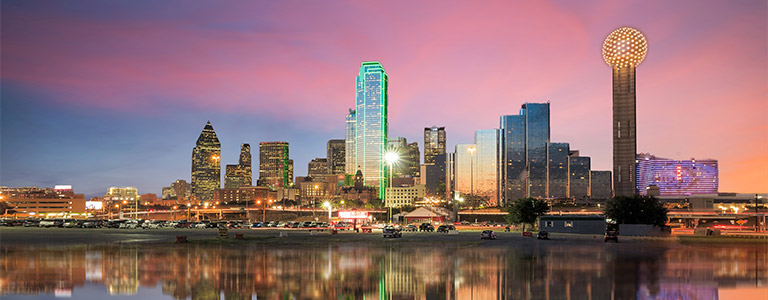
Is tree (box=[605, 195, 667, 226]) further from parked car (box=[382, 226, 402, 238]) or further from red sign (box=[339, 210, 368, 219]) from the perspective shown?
red sign (box=[339, 210, 368, 219])

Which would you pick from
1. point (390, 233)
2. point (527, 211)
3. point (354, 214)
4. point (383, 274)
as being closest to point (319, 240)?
point (390, 233)

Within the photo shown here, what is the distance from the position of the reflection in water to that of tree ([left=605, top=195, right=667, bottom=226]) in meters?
50.9

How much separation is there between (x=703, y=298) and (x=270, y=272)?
2373 cm

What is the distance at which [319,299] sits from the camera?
24.5 meters

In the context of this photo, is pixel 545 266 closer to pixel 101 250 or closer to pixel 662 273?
pixel 662 273

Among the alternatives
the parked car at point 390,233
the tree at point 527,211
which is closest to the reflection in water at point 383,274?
the parked car at point 390,233

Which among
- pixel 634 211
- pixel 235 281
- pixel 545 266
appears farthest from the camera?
pixel 634 211

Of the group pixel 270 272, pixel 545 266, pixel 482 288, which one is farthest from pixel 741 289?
pixel 270 272

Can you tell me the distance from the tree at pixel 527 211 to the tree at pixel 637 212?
1433 centimetres

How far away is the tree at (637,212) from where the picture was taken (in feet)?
321

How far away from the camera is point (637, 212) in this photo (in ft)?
323

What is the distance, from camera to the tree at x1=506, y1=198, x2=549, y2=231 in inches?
4266

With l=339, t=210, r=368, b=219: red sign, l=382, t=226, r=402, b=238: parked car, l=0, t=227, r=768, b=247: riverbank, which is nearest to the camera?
l=0, t=227, r=768, b=247: riverbank

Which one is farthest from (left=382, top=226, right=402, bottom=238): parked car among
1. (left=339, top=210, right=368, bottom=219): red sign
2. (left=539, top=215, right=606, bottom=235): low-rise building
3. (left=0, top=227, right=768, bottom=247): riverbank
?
(left=339, top=210, right=368, bottom=219): red sign
